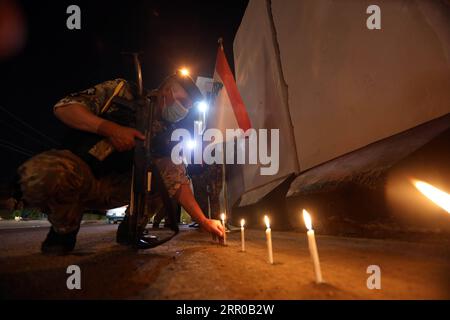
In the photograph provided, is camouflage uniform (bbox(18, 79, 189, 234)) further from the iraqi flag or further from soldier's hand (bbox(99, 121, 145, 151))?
the iraqi flag

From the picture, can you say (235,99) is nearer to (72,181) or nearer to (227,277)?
(72,181)

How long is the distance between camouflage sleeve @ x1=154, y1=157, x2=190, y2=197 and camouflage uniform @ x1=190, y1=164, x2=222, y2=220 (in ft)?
8.41

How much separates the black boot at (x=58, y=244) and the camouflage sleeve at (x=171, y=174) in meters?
0.96

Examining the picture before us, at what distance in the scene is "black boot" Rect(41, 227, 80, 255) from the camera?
2.04 m

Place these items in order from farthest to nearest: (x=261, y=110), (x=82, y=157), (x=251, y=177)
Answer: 1. (x=251, y=177)
2. (x=261, y=110)
3. (x=82, y=157)

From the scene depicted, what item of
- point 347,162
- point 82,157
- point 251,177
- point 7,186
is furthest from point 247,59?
point 7,186

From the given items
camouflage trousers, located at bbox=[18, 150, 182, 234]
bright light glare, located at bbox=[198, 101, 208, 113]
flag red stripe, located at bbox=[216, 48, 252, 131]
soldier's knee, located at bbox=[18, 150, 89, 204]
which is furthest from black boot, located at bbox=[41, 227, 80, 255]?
bright light glare, located at bbox=[198, 101, 208, 113]

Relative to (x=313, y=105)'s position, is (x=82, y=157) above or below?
below

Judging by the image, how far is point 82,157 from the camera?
222cm

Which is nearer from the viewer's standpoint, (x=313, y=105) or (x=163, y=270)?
(x=163, y=270)

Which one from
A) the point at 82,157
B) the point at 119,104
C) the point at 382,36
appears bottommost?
the point at 82,157

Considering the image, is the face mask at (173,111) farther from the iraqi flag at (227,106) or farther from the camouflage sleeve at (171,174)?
the iraqi flag at (227,106)
